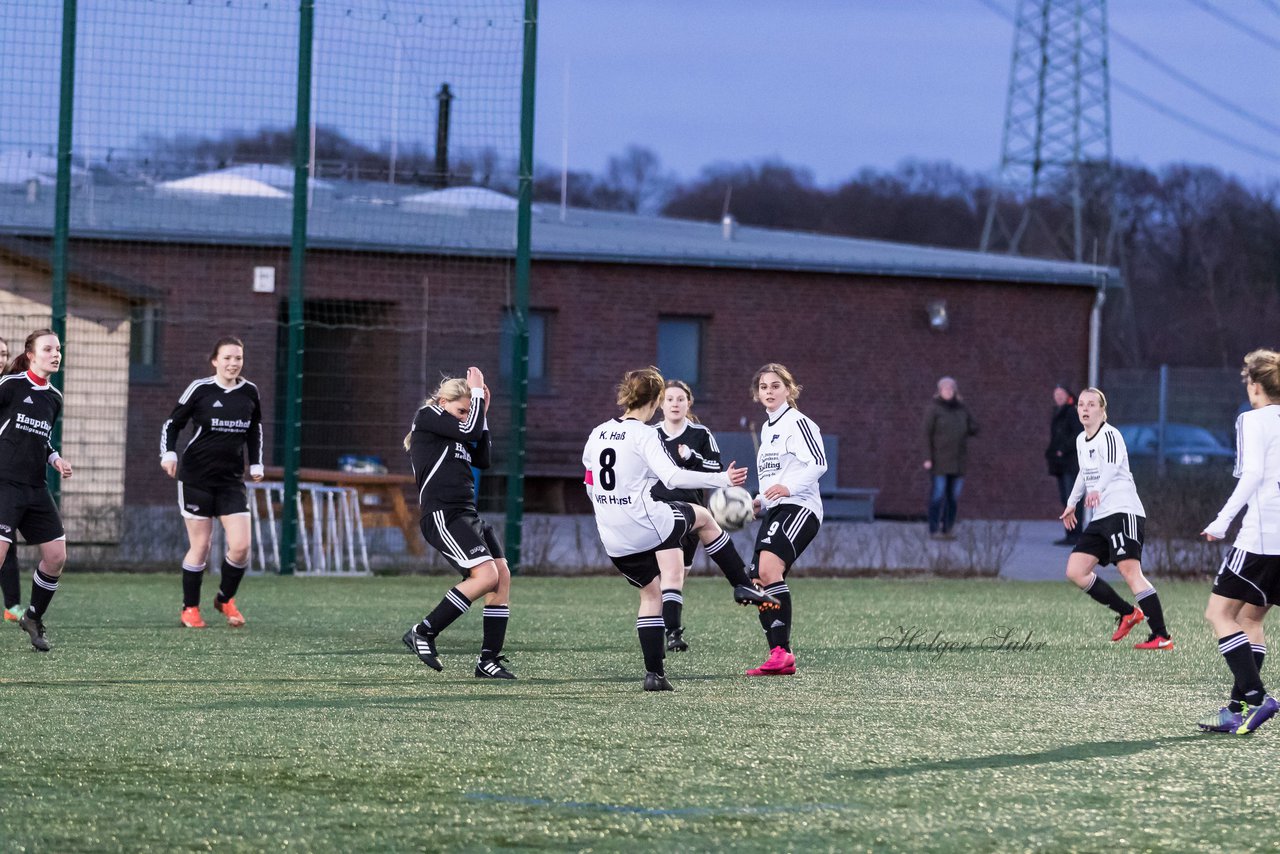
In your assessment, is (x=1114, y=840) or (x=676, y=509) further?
(x=676, y=509)

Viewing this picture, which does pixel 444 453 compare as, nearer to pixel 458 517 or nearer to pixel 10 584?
pixel 458 517

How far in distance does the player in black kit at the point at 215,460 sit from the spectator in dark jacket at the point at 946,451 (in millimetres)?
11973

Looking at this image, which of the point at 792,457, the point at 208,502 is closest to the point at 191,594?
the point at 208,502

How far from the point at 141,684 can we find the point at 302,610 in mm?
4353

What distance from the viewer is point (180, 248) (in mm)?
22938

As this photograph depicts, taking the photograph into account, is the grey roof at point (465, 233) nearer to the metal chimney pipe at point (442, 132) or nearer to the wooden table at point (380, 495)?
the metal chimney pipe at point (442, 132)

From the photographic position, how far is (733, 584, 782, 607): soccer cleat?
8859 millimetres

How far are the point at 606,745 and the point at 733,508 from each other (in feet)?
7.18

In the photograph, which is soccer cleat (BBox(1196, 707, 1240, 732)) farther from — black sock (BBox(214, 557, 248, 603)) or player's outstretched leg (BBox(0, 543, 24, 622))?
player's outstretched leg (BBox(0, 543, 24, 622))

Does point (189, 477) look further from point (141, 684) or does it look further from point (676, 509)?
point (676, 509)

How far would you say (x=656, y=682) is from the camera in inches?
333

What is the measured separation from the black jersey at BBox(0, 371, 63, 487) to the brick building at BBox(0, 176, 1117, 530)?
10.2 metres

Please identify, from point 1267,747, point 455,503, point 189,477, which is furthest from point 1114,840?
point 189,477

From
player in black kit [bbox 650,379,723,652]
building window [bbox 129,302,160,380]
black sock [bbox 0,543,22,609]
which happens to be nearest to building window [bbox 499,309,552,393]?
building window [bbox 129,302,160,380]
